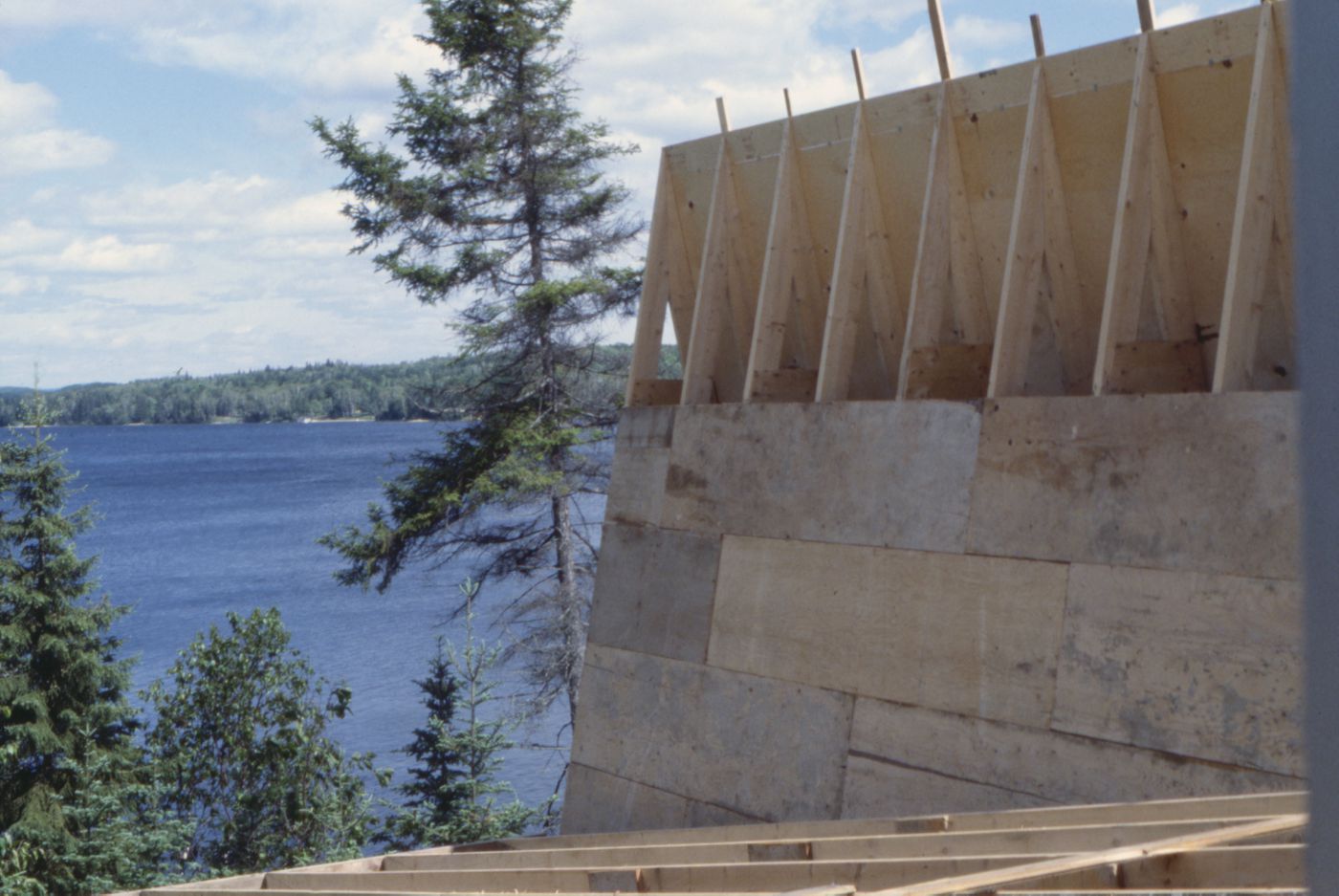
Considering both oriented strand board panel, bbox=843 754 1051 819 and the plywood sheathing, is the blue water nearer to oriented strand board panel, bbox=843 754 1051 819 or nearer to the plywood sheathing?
the plywood sheathing

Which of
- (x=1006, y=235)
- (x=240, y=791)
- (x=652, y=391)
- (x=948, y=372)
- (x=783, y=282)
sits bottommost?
(x=240, y=791)

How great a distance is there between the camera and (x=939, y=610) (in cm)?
658

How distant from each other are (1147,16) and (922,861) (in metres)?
4.15

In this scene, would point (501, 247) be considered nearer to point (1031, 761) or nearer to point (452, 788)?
point (452, 788)

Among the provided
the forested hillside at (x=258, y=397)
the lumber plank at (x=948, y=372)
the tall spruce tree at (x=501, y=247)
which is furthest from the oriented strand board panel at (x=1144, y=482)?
the forested hillside at (x=258, y=397)

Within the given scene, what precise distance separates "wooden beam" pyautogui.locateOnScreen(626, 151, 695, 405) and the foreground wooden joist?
3.27 meters

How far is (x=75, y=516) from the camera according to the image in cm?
1784

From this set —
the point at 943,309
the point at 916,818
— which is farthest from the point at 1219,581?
the point at 943,309

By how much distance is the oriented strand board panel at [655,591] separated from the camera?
7867mm

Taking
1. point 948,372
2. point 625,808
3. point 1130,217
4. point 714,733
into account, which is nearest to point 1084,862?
point 1130,217

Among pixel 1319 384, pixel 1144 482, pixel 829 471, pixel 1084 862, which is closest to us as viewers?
pixel 1319 384

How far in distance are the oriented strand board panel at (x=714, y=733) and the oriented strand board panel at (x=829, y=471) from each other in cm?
90

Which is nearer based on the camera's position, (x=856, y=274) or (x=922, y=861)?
(x=922, y=861)

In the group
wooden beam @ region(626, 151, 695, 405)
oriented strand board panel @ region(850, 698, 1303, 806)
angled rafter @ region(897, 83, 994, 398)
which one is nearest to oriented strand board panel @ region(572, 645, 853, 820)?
oriented strand board panel @ region(850, 698, 1303, 806)
